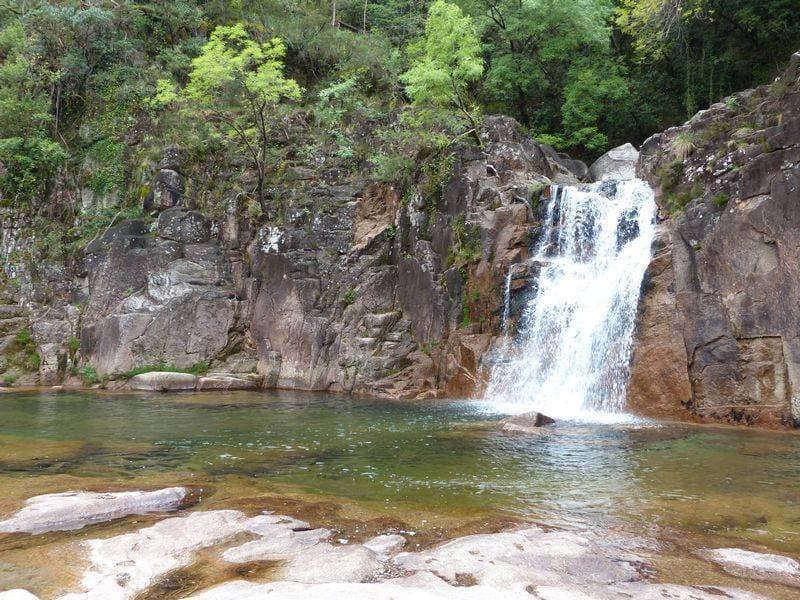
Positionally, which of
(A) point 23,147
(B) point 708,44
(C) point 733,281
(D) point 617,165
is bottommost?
(C) point 733,281

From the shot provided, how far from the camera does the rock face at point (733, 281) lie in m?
12.9

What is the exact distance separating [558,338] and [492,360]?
7.56 ft

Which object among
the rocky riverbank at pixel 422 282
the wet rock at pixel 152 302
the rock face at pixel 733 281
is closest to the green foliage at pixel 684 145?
the rocky riverbank at pixel 422 282

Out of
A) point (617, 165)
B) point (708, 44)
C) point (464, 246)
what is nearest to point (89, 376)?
point (464, 246)

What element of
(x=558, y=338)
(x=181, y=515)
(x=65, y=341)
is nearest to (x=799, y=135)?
(x=558, y=338)

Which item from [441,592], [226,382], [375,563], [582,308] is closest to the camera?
[441,592]


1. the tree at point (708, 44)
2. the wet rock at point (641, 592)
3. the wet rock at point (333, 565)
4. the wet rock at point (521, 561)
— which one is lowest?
the wet rock at point (333, 565)

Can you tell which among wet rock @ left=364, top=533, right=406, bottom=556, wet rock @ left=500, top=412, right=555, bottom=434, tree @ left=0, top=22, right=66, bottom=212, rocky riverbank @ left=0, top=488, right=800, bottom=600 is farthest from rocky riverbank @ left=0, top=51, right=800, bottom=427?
wet rock @ left=364, top=533, right=406, bottom=556

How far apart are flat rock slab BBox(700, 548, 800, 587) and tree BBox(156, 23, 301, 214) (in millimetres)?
20642

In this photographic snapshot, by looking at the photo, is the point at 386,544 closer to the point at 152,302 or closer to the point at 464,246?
the point at 464,246

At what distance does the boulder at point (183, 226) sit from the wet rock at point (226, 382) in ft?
19.9

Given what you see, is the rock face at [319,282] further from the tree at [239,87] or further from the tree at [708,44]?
the tree at [708,44]

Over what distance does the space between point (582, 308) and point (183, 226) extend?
53.3 feet

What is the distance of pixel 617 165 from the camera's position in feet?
75.6
